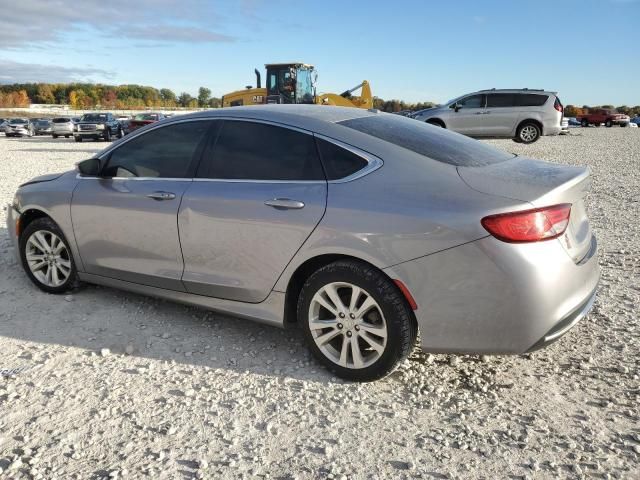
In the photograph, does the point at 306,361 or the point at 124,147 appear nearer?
the point at 306,361

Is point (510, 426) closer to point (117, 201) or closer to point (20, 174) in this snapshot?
point (117, 201)

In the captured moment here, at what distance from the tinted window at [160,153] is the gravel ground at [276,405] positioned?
3.61 feet

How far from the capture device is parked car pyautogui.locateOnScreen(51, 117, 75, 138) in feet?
108

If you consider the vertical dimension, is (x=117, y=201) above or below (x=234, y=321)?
above

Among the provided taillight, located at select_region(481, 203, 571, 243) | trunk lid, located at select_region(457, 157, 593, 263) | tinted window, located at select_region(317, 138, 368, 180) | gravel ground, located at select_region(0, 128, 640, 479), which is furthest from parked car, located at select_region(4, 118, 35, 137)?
taillight, located at select_region(481, 203, 571, 243)

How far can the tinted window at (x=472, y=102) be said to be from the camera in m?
19.7

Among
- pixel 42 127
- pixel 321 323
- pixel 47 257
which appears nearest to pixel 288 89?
pixel 47 257

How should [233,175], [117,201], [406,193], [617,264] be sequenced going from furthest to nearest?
[617,264]
[117,201]
[233,175]
[406,193]

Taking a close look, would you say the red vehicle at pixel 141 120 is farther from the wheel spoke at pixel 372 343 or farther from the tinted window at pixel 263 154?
the wheel spoke at pixel 372 343

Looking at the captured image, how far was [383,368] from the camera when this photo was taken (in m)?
3.13

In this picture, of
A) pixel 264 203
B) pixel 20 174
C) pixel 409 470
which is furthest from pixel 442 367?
→ pixel 20 174

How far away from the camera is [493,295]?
9.19 feet

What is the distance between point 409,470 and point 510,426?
2.17ft

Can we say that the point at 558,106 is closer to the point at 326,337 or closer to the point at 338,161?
the point at 338,161
